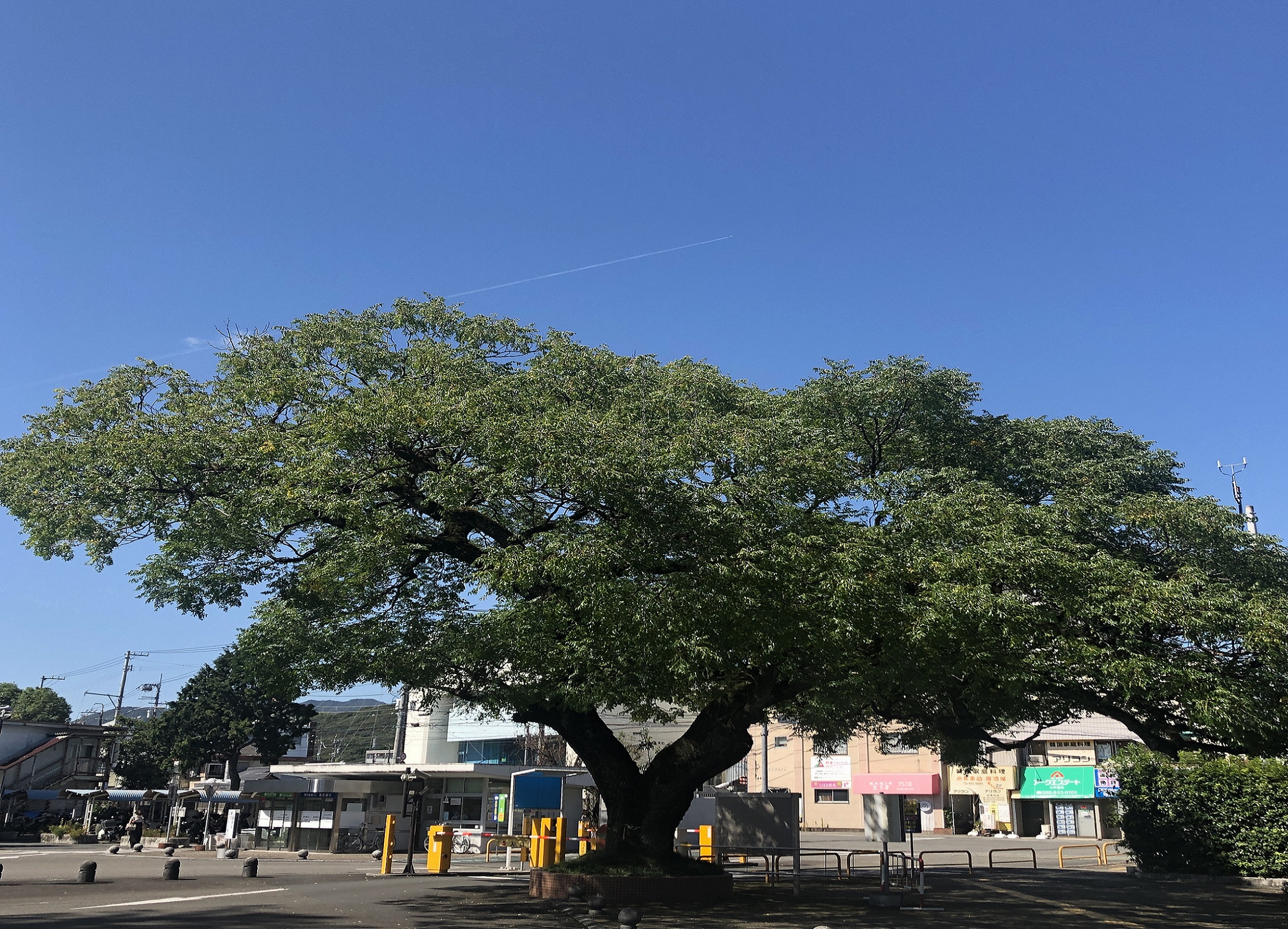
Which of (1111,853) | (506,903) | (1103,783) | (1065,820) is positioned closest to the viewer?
(506,903)

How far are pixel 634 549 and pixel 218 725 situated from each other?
48.4m

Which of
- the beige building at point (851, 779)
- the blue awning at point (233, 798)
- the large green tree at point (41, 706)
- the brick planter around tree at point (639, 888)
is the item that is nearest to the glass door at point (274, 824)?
the blue awning at point (233, 798)

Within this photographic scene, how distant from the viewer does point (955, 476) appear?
64.5ft

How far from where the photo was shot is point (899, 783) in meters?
54.8

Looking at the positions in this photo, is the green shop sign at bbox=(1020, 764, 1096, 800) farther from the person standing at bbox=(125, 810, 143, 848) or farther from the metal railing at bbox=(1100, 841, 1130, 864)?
the person standing at bbox=(125, 810, 143, 848)

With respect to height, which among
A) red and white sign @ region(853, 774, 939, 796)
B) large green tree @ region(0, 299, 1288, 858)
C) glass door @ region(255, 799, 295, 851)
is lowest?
glass door @ region(255, 799, 295, 851)

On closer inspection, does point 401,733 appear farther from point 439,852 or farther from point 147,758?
point 439,852

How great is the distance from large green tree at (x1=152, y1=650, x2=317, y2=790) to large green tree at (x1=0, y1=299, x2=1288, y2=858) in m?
38.8

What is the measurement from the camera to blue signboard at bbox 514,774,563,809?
32.2m

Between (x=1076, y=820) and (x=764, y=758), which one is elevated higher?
(x=764, y=758)

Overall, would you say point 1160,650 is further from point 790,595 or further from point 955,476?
point 790,595

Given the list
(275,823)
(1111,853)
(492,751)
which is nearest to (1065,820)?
(1111,853)

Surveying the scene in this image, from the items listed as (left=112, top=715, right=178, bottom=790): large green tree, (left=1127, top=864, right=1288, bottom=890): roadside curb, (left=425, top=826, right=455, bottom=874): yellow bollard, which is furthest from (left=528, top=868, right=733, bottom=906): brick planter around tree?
(left=112, top=715, right=178, bottom=790): large green tree

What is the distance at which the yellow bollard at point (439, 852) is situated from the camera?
25953 mm
